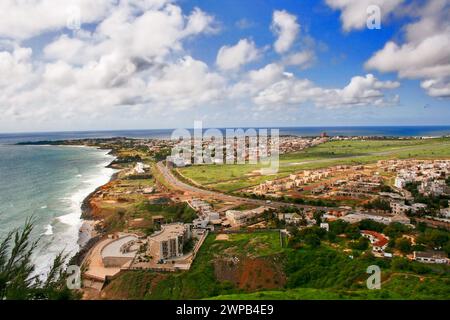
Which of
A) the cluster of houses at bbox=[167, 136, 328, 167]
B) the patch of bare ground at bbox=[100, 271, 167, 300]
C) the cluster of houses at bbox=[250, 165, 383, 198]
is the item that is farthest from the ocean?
the cluster of houses at bbox=[250, 165, 383, 198]

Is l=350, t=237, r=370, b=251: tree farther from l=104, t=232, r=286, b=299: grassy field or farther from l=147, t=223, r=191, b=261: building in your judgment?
l=147, t=223, r=191, b=261: building

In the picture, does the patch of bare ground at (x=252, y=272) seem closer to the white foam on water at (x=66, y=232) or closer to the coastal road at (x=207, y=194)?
the white foam on water at (x=66, y=232)

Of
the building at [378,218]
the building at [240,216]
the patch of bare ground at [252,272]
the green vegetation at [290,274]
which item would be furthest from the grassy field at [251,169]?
the patch of bare ground at [252,272]

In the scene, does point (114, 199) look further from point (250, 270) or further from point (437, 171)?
point (437, 171)

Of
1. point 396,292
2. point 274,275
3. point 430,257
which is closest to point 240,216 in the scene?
point 274,275

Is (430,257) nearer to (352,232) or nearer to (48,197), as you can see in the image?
(352,232)
